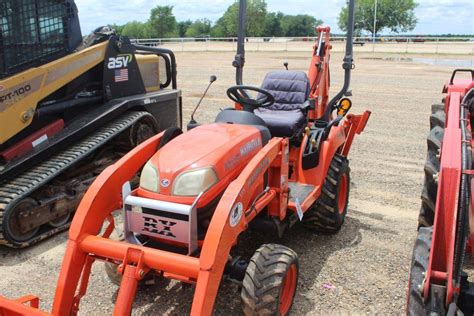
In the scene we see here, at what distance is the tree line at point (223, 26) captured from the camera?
246 feet

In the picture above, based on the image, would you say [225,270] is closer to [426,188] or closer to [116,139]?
[426,188]

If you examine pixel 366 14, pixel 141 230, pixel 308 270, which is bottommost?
pixel 308 270

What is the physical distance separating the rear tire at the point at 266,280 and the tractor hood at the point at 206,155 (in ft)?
1.85

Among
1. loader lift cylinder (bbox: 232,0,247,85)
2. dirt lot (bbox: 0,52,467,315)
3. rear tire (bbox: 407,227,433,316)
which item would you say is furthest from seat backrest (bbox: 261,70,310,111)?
rear tire (bbox: 407,227,433,316)

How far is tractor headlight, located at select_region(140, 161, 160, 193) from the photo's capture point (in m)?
3.20

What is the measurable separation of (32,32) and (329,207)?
3365mm

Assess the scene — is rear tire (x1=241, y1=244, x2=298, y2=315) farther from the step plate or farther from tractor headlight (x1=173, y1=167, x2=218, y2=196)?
the step plate

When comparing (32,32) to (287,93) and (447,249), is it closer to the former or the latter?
(287,93)

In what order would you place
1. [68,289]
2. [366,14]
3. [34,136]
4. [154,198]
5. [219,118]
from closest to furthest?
[68,289] → [154,198] → [219,118] → [34,136] → [366,14]

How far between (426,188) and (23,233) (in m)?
3.47

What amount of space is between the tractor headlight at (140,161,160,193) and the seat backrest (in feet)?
7.11

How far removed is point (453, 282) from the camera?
2514 millimetres

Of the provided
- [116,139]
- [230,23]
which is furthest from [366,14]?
[116,139]

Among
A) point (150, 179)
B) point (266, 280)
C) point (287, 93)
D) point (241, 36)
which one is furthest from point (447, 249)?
point (241, 36)
